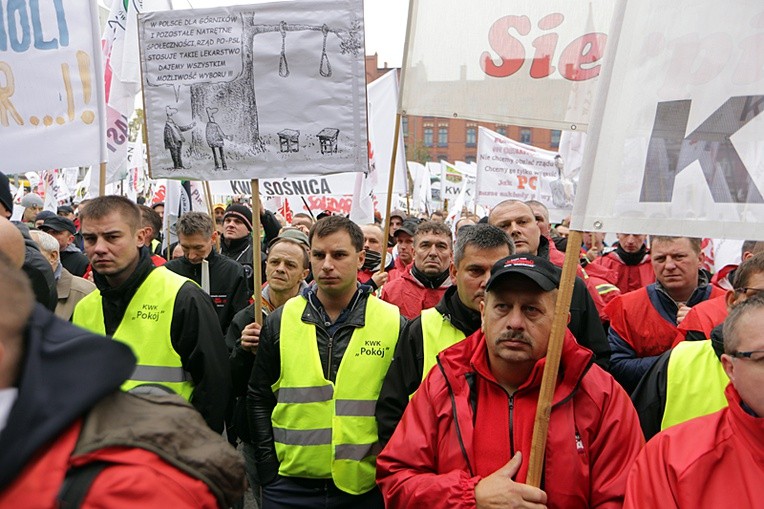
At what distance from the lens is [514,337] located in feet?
8.53

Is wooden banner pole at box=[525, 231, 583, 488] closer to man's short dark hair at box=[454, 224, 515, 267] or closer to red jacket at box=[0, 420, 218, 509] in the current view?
man's short dark hair at box=[454, 224, 515, 267]

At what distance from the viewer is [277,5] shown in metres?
4.05

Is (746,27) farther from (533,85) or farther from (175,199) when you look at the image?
(175,199)

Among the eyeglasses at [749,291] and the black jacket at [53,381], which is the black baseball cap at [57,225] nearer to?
the eyeglasses at [749,291]

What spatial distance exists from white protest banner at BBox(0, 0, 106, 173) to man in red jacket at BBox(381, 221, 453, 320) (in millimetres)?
2257

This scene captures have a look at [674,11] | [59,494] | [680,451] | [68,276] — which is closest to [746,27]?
[674,11]

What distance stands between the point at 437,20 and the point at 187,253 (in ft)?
9.89

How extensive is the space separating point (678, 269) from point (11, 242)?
3.61 meters

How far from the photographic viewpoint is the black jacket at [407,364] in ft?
10.3

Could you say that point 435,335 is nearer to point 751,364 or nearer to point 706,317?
point 706,317

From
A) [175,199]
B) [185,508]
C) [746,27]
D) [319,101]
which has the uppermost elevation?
[746,27]

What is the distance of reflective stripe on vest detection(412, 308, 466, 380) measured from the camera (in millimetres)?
3223

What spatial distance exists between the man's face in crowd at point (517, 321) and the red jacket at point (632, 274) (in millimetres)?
4202

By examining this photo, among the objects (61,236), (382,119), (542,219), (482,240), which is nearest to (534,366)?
(482,240)
